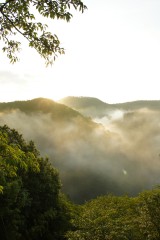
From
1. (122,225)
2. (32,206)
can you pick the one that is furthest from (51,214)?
(122,225)

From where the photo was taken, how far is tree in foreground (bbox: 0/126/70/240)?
103 ft

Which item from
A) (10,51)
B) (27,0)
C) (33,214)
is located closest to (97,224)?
(10,51)

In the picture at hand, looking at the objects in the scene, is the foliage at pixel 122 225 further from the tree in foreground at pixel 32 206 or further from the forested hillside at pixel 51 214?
the tree in foreground at pixel 32 206

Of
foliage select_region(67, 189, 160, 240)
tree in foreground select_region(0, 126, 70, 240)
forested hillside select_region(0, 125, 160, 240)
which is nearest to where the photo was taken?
foliage select_region(67, 189, 160, 240)

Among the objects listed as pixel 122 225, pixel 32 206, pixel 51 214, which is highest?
pixel 122 225

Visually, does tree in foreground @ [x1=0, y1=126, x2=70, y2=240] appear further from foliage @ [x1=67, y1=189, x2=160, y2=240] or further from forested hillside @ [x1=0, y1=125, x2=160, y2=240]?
foliage @ [x1=67, y1=189, x2=160, y2=240]

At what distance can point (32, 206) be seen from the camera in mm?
37094

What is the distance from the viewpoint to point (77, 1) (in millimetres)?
7996

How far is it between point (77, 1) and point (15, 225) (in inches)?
1101

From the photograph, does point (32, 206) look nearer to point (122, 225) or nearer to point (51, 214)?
point (51, 214)

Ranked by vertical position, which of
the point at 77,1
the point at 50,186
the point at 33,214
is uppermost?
the point at 77,1

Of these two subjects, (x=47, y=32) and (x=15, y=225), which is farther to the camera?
(x=15, y=225)

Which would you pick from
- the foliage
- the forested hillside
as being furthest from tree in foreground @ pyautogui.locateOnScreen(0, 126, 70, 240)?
the foliage

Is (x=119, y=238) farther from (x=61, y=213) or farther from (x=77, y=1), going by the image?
(x=61, y=213)
